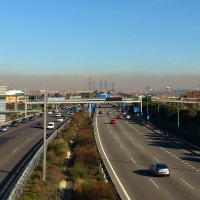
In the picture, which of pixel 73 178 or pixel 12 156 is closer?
pixel 73 178

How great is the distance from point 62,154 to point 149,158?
622cm

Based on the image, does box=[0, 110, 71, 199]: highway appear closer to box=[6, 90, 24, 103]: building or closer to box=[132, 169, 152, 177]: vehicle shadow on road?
box=[6, 90, 24, 103]: building

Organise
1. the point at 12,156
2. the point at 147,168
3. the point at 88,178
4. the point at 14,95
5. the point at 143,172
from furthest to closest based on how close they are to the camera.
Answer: the point at 14,95 → the point at 12,156 → the point at 147,168 → the point at 143,172 → the point at 88,178

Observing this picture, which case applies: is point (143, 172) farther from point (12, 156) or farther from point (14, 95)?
point (14, 95)

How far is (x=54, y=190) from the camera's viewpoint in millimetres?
18594

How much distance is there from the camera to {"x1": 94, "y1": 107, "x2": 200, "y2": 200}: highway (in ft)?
63.3

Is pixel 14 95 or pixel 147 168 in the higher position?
pixel 14 95

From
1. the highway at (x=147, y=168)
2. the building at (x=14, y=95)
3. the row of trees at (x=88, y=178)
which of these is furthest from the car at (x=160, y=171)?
the building at (x=14, y=95)

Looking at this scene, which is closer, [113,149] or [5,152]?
[5,152]

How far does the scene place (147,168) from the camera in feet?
86.5

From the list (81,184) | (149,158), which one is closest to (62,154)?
(149,158)

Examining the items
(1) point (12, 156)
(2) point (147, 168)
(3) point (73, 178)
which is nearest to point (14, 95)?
(1) point (12, 156)

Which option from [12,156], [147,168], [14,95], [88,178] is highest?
[14,95]

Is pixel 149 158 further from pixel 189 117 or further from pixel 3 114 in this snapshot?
pixel 189 117
